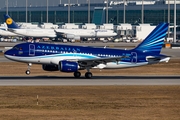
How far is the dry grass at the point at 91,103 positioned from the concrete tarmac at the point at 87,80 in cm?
367

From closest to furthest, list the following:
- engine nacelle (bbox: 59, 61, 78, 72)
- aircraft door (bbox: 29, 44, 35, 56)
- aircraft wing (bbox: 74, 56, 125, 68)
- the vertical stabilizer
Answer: engine nacelle (bbox: 59, 61, 78, 72) → aircraft door (bbox: 29, 44, 35, 56) → aircraft wing (bbox: 74, 56, 125, 68) → the vertical stabilizer

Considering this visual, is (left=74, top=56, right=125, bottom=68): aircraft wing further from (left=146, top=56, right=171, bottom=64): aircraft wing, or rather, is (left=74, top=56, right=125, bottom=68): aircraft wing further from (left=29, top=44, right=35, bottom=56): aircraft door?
(left=29, top=44, right=35, bottom=56): aircraft door

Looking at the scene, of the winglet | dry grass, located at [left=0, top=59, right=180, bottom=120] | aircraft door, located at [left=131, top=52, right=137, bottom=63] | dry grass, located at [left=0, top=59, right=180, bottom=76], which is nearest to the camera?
dry grass, located at [left=0, top=59, right=180, bottom=120]

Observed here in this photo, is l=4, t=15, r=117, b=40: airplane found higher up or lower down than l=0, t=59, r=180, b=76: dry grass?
higher up

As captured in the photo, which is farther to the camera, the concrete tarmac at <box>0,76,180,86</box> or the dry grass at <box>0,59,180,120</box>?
the concrete tarmac at <box>0,76,180,86</box>

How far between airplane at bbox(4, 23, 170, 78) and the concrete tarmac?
4.01ft

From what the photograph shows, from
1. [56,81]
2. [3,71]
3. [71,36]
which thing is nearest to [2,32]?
[71,36]

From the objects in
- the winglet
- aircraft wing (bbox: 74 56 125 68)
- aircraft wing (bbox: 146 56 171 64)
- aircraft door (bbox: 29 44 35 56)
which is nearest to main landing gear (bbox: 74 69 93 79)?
aircraft wing (bbox: 74 56 125 68)

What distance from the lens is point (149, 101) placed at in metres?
44.0

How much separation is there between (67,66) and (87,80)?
2.38 metres

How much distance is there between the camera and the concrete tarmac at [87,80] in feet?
184

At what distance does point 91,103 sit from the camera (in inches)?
1681

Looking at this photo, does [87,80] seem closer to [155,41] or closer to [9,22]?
[155,41]

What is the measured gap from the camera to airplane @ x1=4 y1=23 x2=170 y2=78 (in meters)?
60.5
